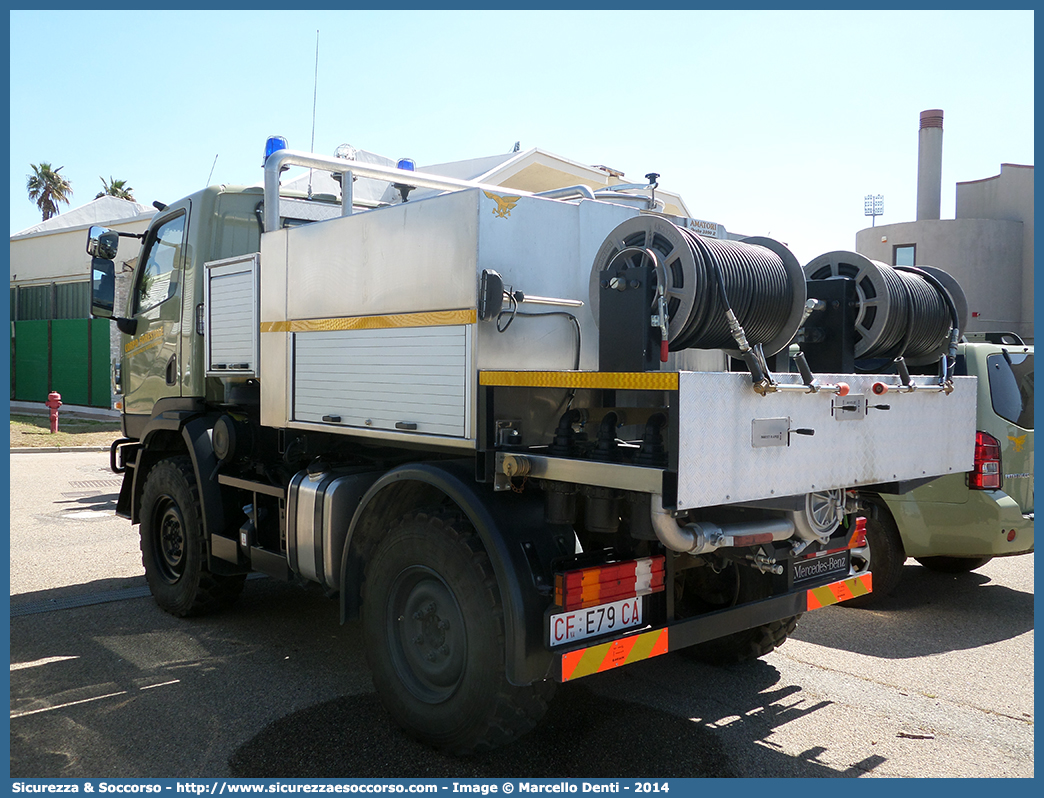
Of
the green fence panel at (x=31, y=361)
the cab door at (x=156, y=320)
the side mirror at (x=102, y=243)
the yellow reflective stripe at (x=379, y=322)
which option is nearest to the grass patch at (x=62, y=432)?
the green fence panel at (x=31, y=361)

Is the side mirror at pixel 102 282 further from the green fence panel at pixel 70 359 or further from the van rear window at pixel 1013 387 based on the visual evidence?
the green fence panel at pixel 70 359

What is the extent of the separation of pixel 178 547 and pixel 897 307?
4.92m

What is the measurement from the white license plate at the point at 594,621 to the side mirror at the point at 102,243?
15.4 ft

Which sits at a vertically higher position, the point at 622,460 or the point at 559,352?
the point at 559,352

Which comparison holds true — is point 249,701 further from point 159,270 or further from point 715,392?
point 159,270

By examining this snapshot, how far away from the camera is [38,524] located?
9.15 metres

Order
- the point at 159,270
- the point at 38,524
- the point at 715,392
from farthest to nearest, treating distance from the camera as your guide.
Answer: the point at 38,524 < the point at 159,270 < the point at 715,392

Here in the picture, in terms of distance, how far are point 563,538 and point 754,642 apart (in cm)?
190

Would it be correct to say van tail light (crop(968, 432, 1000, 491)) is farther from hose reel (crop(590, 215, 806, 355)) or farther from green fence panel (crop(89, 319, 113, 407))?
green fence panel (crop(89, 319, 113, 407))

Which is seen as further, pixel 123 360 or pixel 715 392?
pixel 123 360

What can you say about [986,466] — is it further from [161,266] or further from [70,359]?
[70,359]

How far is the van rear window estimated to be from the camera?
622cm

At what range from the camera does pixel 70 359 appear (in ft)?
77.3
